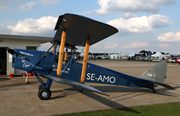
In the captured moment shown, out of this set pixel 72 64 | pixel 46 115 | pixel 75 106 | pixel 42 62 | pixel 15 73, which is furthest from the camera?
Answer: pixel 15 73

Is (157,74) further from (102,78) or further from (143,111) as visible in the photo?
(143,111)

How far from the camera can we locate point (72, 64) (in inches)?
287

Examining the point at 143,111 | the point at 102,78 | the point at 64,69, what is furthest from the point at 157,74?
the point at 64,69

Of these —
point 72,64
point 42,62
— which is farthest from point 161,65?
point 42,62

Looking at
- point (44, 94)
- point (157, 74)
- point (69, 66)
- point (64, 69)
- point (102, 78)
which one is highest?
point (69, 66)

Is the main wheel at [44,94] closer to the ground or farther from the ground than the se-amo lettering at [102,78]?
closer to the ground

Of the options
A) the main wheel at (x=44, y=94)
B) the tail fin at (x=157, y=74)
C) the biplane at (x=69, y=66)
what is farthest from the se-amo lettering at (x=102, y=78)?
the main wheel at (x=44, y=94)

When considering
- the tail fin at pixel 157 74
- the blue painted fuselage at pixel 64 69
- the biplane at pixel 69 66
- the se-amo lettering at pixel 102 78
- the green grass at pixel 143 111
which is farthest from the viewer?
the tail fin at pixel 157 74

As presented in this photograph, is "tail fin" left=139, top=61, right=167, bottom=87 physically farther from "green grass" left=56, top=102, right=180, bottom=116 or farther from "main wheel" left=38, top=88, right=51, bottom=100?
"main wheel" left=38, top=88, right=51, bottom=100

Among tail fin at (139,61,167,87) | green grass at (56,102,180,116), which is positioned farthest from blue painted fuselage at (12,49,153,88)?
green grass at (56,102,180,116)

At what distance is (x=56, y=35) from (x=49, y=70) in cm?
172

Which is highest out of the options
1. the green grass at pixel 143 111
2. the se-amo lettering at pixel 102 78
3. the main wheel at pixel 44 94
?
the se-amo lettering at pixel 102 78

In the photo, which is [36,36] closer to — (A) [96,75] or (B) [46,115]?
(A) [96,75]

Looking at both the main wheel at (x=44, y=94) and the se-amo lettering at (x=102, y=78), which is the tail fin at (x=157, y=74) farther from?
the main wheel at (x=44, y=94)
